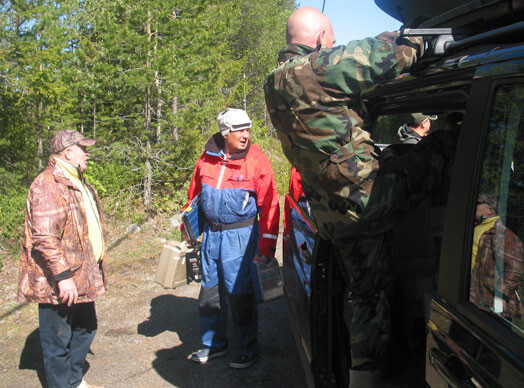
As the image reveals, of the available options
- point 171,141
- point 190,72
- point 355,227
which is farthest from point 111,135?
point 355,227

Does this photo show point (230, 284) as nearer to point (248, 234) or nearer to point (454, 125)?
point (248, 234)

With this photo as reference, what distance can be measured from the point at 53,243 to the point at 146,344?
173cm

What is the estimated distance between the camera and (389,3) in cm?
266

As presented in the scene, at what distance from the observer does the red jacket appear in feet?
11.9

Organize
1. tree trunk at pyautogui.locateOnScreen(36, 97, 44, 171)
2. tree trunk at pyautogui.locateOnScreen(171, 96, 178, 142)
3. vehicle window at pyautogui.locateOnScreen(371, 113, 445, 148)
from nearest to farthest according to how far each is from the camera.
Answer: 1. vehicle window at pyautogui.locateOnScreen(371, 113, 445, 148)
2. tree trunk at pyautogui.locateOnScreen(36, 97, 44, 171)
3. tree trunk at pyautogui.locateOnScreen(171, 96, 178, 142)

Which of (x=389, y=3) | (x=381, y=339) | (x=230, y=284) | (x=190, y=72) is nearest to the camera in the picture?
(x=381, y=339)

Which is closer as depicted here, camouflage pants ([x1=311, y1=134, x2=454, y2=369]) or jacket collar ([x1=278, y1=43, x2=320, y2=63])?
camouflage pants ([x1=311, y1=134, x2=454, y2=369])

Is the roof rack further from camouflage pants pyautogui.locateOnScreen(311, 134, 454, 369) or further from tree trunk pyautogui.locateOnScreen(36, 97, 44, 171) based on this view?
tree trunk pyautogui.locateOnScreen(36, 97, 44, 171)

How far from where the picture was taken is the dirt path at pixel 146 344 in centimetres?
361

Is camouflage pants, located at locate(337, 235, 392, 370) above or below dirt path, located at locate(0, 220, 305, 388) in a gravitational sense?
above

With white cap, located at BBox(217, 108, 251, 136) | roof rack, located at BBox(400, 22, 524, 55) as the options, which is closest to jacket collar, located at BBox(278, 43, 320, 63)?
roof rack, located at BBox(400, 22, 524, 55)

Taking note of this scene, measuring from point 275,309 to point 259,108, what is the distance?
62.1 feet

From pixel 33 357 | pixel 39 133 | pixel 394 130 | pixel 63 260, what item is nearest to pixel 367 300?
pixel 394 130

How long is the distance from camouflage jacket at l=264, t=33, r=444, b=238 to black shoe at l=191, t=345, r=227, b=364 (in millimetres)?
2374
